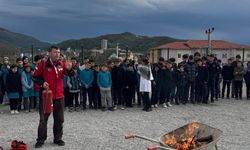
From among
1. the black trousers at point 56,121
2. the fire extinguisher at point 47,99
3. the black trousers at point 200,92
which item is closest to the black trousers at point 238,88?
the black trousers at point 200,92

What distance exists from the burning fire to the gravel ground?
175 centimetres

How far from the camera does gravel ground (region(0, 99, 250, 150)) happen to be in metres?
8.19

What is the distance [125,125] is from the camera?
10.2 meters

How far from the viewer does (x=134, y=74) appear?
1320 centimetres

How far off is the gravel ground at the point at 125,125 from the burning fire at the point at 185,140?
175cm

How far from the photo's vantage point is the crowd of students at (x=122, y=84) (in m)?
12.1

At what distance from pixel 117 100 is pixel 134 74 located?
3.56 feet

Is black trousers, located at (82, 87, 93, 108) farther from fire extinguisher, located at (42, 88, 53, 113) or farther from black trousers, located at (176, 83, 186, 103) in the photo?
fire extinguisher, located at (42, 88, 53, 113)

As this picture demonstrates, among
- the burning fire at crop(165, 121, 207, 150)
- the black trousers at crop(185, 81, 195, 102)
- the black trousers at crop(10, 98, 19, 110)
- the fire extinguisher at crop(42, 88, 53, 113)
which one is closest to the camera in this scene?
the burning fire at crop(165, 121, 207, 150)

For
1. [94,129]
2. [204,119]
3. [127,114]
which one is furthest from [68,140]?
[204,119]

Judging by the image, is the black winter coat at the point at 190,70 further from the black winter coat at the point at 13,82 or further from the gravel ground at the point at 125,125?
the black winter coat at the point at 13,82

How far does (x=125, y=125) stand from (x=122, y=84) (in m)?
3.01

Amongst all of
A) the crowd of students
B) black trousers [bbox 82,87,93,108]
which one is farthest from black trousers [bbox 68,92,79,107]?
black trousers [bbox 82,87,93,108]

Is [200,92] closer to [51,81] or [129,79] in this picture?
[129,79]
